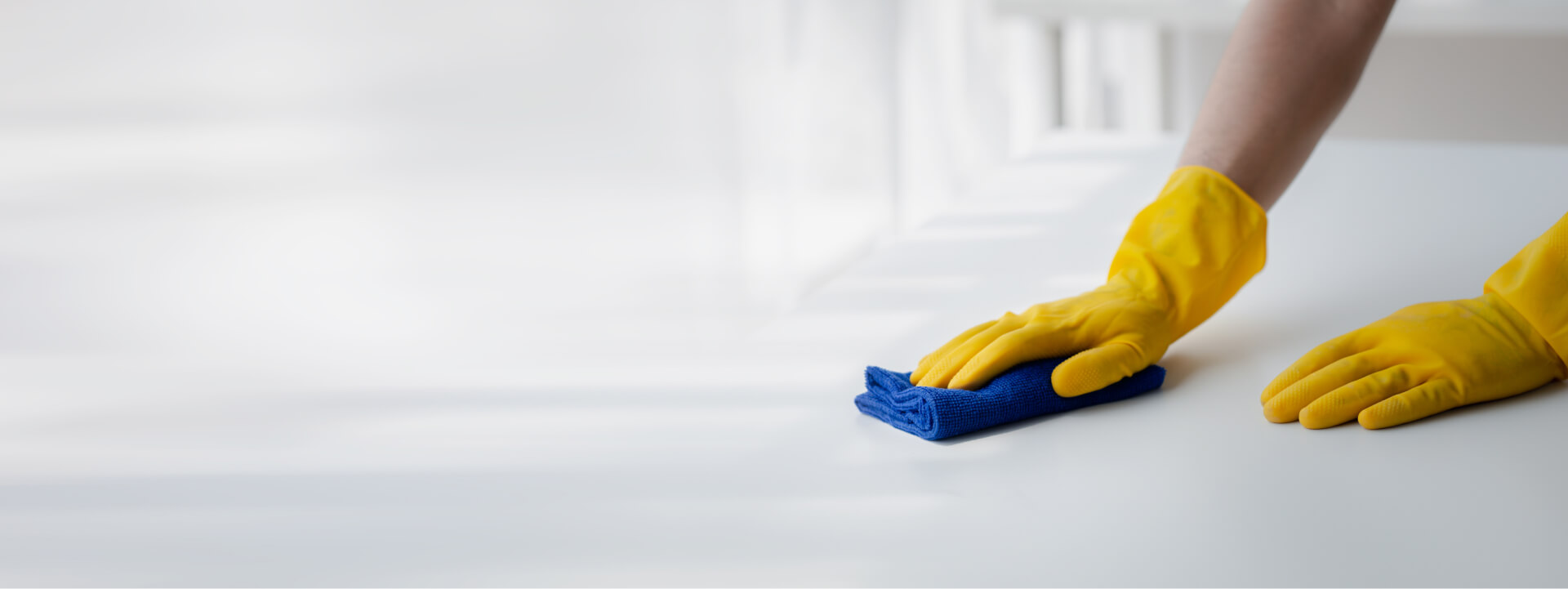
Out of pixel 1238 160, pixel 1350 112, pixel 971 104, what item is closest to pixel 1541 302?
pixel 1238 160

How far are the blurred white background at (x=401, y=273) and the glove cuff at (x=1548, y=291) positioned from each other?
500mm

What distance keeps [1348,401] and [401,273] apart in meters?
1.03

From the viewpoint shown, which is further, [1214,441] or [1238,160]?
[1238,160]

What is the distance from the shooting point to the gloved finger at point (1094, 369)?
0.95 metres

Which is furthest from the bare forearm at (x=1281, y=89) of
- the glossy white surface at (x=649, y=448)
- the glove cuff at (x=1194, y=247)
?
the glossy white surface at (x=649, y=448)

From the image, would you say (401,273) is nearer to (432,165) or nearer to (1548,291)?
(432,165)

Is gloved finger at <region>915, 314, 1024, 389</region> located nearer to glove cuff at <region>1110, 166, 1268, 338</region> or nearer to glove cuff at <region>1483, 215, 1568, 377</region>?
glove cuff at <region>1110, 166, 1268, 338</region>

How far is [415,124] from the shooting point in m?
1.31

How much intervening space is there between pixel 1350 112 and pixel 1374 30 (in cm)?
310

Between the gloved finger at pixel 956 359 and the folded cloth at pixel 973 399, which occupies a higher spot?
the gloved finger at pixel 956 359

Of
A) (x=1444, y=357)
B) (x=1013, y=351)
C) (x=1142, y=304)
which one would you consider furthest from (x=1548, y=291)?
(x=1013, y=351)

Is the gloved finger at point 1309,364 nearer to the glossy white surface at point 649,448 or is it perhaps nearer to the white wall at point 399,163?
the glossy white surface at point 649,448

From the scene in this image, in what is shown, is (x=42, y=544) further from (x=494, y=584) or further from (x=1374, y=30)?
(x=1374, y=30)

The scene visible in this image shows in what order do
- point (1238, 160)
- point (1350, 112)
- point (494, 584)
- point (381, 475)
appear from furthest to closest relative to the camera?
point (1350, 112) < point (1238, 160) < point (381, 475) < point (494, 584)
